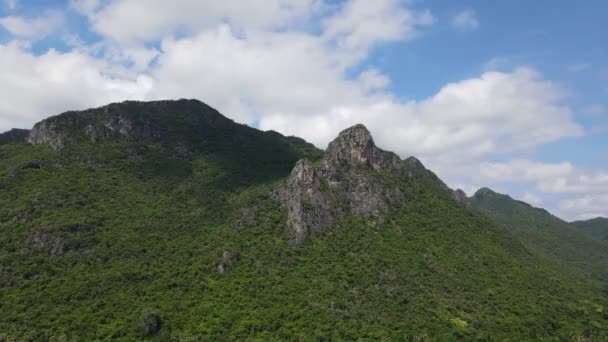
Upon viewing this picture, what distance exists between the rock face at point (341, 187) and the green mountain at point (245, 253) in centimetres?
46

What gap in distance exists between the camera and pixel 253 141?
7298 inches

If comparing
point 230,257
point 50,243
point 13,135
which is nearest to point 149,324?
point 230,257

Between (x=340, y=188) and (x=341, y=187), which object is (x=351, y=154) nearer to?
(x=341, y=187)

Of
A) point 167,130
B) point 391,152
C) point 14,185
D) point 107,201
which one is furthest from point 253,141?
point 14,185

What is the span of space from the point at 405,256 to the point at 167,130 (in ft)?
352

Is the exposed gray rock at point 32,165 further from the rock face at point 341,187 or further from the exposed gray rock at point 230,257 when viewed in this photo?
the rock face at point 341,187

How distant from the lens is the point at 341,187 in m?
125

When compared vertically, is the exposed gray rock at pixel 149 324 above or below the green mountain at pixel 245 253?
below

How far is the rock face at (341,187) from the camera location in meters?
114

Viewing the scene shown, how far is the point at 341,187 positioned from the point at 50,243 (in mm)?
78943

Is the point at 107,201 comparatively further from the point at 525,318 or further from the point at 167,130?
the point at 525,318

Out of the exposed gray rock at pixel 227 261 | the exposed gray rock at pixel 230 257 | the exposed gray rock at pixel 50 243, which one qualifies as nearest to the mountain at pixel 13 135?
the exposed gray rock at pixel 50 243

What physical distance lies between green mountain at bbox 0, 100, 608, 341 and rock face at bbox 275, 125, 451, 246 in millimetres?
460

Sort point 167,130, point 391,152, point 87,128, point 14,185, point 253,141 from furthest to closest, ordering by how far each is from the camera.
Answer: point 253,141 < point 167,130 < point 391,152 < point 87,128 < point 14,185
